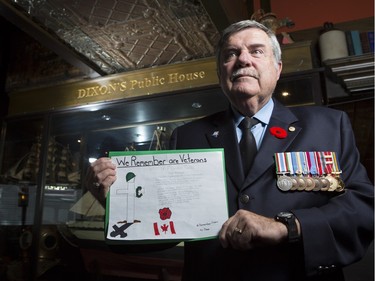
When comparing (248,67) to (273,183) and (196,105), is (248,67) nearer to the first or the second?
(273,183)

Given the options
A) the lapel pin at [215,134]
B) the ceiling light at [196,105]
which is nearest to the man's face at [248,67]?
the lapel pin at [215,134]

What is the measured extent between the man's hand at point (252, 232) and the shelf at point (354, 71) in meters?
1.69

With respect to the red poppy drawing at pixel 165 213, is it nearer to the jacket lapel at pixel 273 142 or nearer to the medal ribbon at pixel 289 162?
the jacket lapel at pixel 273 142

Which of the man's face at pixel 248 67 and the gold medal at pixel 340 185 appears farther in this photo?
the man's face at pixel 248 67

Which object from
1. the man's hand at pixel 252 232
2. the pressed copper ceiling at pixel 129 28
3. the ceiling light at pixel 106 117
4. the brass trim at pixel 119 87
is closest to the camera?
the man's hand at pixel 252 232

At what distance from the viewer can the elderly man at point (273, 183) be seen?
0.79m

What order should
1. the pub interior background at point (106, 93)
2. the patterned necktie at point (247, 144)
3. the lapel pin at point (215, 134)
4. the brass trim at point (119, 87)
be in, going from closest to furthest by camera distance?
the patterned necktie at point (247, 144) → the lapel pin at point (215, 134) → the pub interior background at point (106, 93) → the brass trim at point (119, 87)

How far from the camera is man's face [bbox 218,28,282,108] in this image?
1.04 metres

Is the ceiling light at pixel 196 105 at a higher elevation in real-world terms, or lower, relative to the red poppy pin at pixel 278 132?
higher

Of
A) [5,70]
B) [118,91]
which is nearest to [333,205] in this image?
[118,91]

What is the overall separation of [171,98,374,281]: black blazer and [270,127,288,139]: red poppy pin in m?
0.01

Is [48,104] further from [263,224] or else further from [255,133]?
[263,224]

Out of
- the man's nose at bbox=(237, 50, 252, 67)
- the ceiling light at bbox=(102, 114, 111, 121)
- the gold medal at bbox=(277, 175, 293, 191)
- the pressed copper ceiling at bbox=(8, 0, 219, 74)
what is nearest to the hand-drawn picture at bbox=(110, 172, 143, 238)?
the gold medal at bbox=(277, 175, 293, 191)

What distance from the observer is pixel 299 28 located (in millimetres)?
2516
